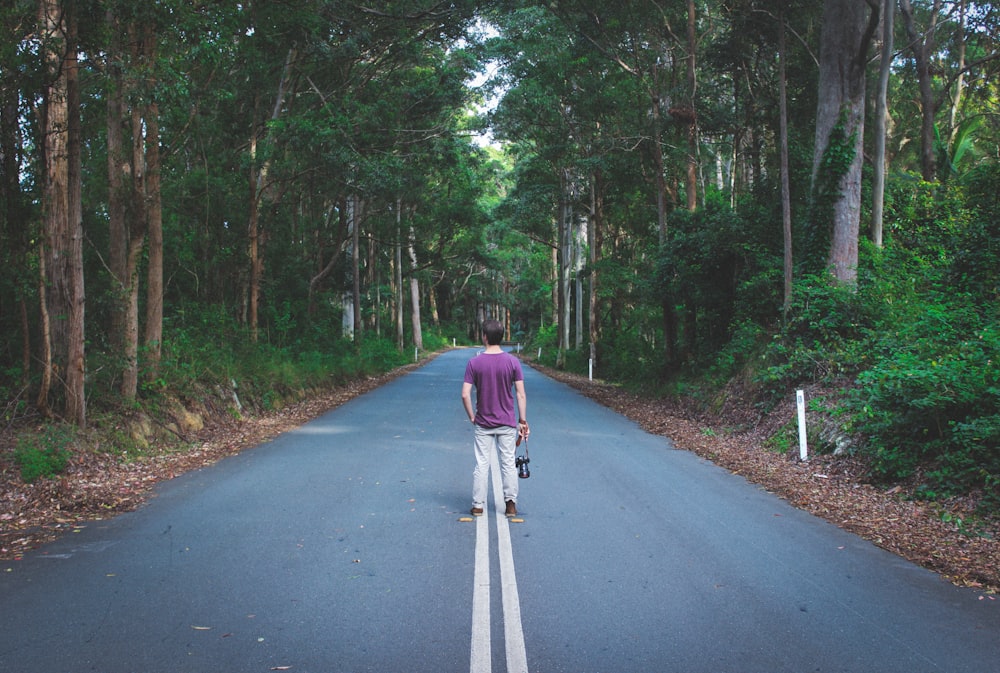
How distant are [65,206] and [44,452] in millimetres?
3520

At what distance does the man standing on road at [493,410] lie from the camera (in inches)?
263

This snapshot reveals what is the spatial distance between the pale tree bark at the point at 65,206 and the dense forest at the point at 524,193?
37 mm

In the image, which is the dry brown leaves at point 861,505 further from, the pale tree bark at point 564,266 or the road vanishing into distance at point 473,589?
the pale tree bark at point 564,266

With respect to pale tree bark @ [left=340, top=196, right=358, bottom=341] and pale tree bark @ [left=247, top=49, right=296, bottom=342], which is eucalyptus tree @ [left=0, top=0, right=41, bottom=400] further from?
pale tree bark @ [left=340, top=196, right=358, bottom=341]

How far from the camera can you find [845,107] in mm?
13445

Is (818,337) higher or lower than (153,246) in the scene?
lower

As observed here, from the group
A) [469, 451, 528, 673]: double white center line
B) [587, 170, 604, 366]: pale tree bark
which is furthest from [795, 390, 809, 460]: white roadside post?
[587, 170, 604, 366]: pale tree bark

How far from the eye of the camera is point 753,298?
655 inches

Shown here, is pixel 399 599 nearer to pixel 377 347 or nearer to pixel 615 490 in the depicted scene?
pixel 615 490

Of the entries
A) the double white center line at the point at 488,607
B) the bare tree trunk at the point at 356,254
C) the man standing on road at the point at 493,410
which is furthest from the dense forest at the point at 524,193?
the double white center line at the point at 488,607

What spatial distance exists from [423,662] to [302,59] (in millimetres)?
17522

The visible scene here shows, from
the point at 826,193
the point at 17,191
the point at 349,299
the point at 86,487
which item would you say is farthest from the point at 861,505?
the point at 349,299

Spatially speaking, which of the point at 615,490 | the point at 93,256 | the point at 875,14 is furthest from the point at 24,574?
the point at 875,14

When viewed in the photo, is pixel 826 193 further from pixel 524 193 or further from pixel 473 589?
pixel 524 193
